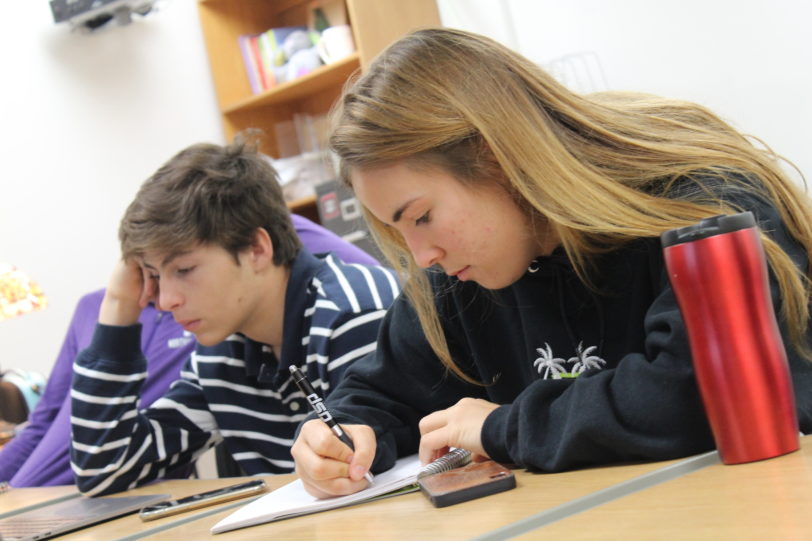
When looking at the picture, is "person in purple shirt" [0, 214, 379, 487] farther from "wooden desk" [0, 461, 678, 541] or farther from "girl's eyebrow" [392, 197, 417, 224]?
"wooden desk" [0, 461, 678, 541]

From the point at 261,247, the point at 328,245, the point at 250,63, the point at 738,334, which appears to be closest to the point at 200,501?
the point at 261,247

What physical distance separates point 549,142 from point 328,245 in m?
1.16

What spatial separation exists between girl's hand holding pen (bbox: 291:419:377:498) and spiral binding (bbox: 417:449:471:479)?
0.26 ft

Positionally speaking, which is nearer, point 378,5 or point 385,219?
point 385,219

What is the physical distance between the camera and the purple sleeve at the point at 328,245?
6.95 ft

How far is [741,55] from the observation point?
103 inches

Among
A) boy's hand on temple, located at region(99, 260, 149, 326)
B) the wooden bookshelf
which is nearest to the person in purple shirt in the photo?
boy's hand on temple, located at region(99, 260, 149, 326)

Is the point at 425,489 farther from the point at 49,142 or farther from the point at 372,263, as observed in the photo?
the point at 49,142

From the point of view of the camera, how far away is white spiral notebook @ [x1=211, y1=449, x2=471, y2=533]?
1.06 m

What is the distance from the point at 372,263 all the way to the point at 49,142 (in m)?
1.76

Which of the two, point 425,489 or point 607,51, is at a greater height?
point 607,51

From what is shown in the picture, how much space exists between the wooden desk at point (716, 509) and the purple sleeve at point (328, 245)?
1.36 metres

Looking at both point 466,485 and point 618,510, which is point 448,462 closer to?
point 466,485

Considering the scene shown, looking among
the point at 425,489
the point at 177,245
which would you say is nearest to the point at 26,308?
the point at 177,245
